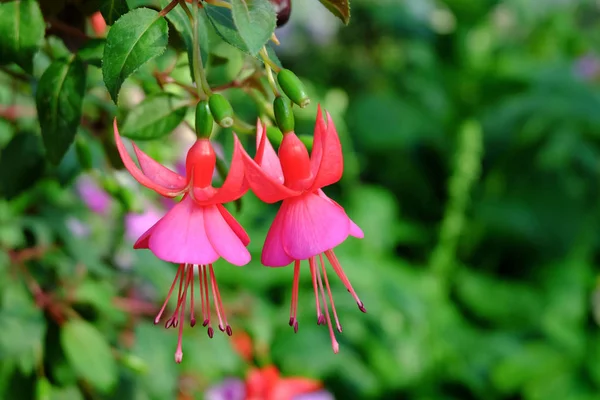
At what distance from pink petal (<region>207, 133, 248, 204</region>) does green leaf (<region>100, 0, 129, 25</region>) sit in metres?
0.10

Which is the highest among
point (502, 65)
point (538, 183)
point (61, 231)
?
point (502, 65)

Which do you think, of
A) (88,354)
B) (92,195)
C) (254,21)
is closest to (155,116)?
(254,21)

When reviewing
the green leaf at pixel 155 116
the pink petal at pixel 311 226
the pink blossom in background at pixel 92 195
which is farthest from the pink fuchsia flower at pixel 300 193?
the pink blossom in background at pixel 92 195

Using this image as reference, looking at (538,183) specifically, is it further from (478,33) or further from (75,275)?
(75,275)

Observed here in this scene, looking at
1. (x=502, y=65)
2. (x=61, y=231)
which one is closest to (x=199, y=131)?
(x=61, y=231)

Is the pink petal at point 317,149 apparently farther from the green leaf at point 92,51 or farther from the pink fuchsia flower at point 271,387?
the pink fuchsia flower at point 271,387

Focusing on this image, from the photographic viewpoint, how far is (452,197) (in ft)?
6.28

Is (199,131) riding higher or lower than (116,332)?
higher

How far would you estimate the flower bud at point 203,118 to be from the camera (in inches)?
14.2

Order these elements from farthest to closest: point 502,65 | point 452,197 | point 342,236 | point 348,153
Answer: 1. point 502,65
2. point 348,153
3. point 452,197
4. point 342,236

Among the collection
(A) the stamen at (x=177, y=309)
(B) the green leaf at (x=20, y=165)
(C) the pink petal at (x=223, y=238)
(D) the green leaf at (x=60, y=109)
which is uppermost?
(C) the pink petal at (x=223, y=238)

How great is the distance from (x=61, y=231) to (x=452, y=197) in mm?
1309

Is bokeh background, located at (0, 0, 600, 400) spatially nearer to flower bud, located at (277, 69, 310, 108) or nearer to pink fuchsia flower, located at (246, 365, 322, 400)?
pink fuchsia flower, located at (246, 365, 322, 400)

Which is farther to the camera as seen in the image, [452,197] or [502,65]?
[502,65]
